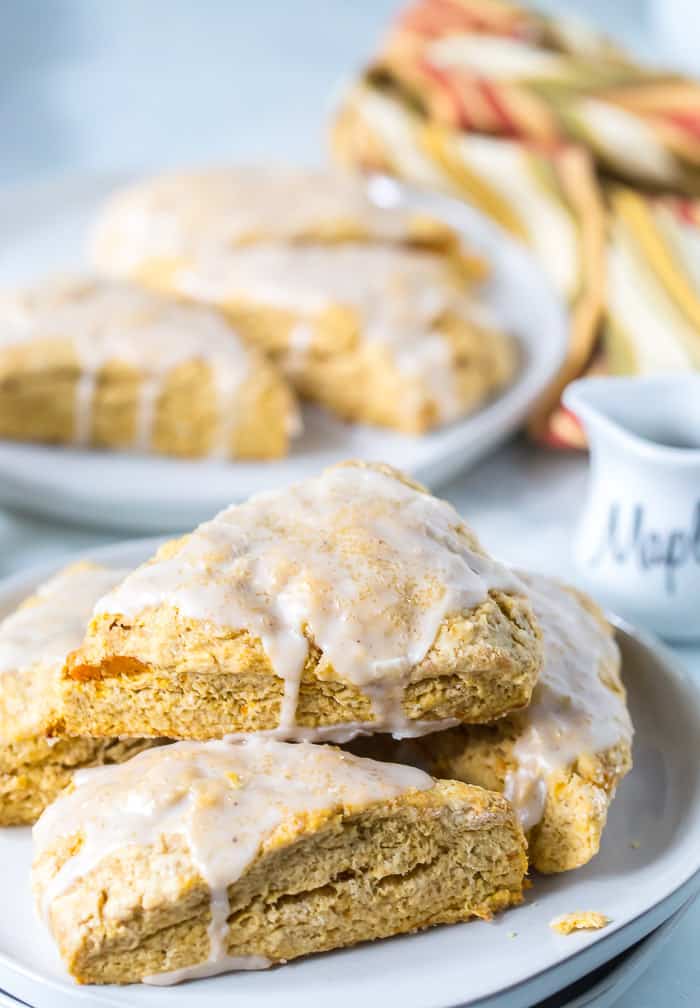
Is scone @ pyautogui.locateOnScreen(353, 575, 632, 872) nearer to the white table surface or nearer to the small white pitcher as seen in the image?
the small white pitcher

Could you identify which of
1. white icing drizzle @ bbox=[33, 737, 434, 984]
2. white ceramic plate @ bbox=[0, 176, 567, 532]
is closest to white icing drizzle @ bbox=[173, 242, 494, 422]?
white ceramic plate @ bbox=[0, 176, 567, 532]

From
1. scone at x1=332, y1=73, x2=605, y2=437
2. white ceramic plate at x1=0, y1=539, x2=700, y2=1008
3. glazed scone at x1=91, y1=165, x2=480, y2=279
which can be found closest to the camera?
white ceramic plate at x1=0, y1=539, x2=700, y2=1008

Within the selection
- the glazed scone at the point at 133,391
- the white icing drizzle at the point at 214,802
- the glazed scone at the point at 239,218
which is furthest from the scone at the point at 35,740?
the glazed scone at the point at 239,218

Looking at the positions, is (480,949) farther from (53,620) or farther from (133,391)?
(133,391)

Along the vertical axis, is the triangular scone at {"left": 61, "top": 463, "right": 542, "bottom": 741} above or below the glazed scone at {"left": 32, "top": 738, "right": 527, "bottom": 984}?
above

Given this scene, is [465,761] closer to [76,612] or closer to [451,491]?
[76,612]

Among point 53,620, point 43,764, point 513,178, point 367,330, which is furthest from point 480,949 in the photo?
point 513,178

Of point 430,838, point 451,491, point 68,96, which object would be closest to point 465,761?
point 430,838
